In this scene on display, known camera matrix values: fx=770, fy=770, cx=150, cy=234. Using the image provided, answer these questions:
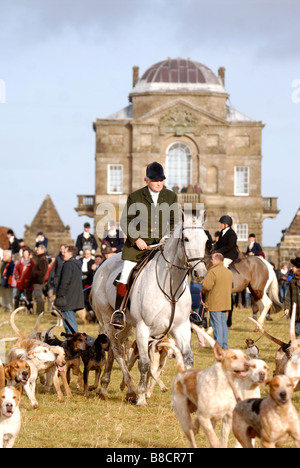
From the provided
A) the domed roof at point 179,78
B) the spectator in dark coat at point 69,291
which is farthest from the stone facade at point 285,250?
the spectator in dark coat at point 69,291

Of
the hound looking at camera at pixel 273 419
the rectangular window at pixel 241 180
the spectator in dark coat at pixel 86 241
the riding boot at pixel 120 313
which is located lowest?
the hound looking at camera at pixel 273 419

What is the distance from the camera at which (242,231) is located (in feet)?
176

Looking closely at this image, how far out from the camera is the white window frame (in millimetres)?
53375

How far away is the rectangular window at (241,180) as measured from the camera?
181ft

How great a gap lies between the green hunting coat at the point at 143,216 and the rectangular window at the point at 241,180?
4513cm

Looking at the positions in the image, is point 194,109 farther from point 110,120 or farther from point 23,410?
point 23,410

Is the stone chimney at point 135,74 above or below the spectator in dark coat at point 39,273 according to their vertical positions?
above

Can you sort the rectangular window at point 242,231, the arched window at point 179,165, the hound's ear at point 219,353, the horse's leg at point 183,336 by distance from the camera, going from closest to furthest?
the hound's ear at point 219,353 → the horse's leg at point 183,336 → the rectangular window at point 242,231 → the arched window at point 179,165

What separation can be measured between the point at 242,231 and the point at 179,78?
12330mm

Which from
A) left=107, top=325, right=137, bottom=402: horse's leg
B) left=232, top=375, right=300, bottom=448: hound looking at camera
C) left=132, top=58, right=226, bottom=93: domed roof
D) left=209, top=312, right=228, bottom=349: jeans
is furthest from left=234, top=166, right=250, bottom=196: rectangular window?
left=232, top=375, right=300, bottom=448: hound looking at camera

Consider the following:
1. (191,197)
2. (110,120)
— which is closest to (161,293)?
(191,197)

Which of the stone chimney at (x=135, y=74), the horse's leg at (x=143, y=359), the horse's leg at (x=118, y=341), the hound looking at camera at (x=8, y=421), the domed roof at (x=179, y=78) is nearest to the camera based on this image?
the hound looking at camera at (x=8, y=421)

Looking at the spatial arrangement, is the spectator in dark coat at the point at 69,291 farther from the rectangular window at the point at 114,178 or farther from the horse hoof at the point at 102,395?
the rectangular window at the point at 114,178

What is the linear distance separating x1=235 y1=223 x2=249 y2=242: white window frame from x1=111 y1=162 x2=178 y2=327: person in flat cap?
43315 mm
